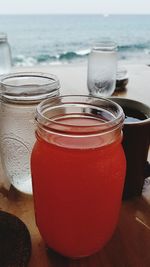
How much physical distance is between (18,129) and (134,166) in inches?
7.4

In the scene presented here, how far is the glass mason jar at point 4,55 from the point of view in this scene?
43.6 inches

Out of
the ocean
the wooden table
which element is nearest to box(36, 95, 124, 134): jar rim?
the wooden table

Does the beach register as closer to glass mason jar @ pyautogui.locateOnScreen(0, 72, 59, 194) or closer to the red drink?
glass mason jar @ pyautogui.locateOnScreen(0, 72, 59, 194)

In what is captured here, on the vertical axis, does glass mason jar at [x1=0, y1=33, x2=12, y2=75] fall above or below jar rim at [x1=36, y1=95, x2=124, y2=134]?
below

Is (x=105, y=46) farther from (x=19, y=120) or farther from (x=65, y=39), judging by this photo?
(x=65, y=39)

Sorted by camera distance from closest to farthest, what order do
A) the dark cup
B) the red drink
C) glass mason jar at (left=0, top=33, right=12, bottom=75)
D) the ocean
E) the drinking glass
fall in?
1. the red drink
2. the dark cup
3. the drinking glass
4. glass mason jar at (left=0, top=33, right=12, bottom=75)
5. the ocean

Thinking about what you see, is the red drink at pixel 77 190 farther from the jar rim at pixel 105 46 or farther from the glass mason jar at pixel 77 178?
the jar rim at pixel 105 46

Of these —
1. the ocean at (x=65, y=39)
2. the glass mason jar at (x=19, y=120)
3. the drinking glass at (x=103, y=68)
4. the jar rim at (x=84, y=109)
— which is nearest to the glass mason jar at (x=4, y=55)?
the drinking glass at (x=103, y=68)

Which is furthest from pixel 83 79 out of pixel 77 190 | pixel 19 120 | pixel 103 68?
pixel 77 190

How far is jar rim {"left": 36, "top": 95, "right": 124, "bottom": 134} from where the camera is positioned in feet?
1.01

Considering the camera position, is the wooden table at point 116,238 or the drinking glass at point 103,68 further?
the drinking glass at point 103,68

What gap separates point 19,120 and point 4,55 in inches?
30.2

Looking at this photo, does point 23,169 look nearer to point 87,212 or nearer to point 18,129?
point 18,129
